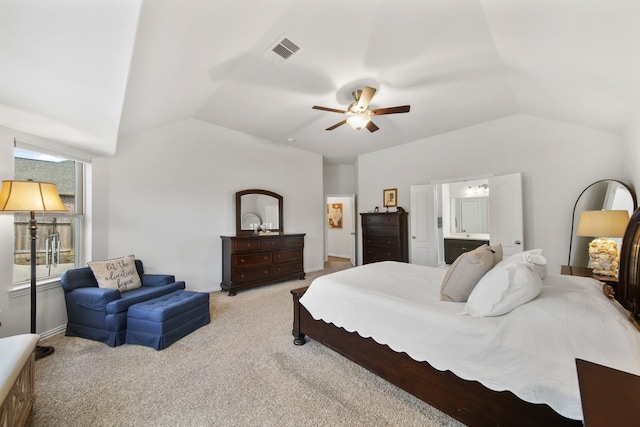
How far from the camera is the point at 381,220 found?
538cm

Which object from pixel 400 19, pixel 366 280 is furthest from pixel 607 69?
pixel 366 280

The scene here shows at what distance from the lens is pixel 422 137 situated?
500cm

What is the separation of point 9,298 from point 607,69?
18.5 feet

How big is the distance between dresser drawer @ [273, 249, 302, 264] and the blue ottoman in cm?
210

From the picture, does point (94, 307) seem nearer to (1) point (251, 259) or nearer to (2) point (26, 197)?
(2) point (26, 197)

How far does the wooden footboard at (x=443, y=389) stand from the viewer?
4.05ft

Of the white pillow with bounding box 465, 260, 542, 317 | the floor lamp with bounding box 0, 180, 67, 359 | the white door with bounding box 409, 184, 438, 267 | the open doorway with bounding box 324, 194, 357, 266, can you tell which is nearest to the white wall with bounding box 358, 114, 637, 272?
the white door with bounding box 409, 184, 438, 267

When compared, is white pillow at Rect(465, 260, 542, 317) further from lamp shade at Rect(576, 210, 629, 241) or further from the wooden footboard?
lamp shade at Rect(576, 210, 629, 241)

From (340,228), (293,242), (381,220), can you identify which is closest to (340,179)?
(340,228)

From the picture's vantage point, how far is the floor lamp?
6.80ft

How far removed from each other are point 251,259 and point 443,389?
3.49 meters

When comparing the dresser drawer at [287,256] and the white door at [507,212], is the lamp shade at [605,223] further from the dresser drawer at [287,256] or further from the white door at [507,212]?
the dresser drawer at [287,256]

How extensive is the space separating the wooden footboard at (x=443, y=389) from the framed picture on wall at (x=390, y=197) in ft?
12.6

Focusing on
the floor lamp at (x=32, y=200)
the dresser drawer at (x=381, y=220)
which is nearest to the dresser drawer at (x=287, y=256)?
the dresser drawer at (x=381, y=220)
